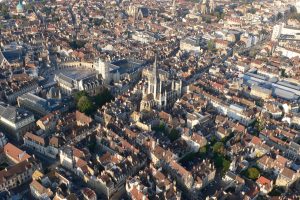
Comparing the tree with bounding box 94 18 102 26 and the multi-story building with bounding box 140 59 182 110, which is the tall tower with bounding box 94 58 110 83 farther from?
the tree with bounding box 94 18 102 26

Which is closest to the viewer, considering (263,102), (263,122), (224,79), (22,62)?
(263,122)

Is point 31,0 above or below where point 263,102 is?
above

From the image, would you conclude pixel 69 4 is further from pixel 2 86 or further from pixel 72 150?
pixel 72 150

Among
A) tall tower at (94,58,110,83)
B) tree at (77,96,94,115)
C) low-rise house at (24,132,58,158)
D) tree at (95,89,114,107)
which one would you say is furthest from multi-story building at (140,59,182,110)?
low-rise house at (24,132,58,158)

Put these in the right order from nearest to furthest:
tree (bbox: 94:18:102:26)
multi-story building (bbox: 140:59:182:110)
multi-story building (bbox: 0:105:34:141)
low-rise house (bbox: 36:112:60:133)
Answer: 1. multi-story building (bbox: 0:105:34:141)
2. low-rise house (bbox: 36:112:60:133)
3. multi-story building (bbox: 140:59:182:110)
4. tree (bbox: 94:18:102:26)

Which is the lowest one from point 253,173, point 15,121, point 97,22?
point 253,173

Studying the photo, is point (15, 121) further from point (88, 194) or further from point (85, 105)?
point (88, 194)

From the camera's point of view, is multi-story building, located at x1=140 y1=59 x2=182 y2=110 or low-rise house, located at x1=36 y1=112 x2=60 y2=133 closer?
low-rise house, located at x1=36 y1=112 x2=60 y2=133

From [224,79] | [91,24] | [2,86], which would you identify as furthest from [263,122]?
[91,24]

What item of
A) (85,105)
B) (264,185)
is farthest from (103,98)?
(264,185)
